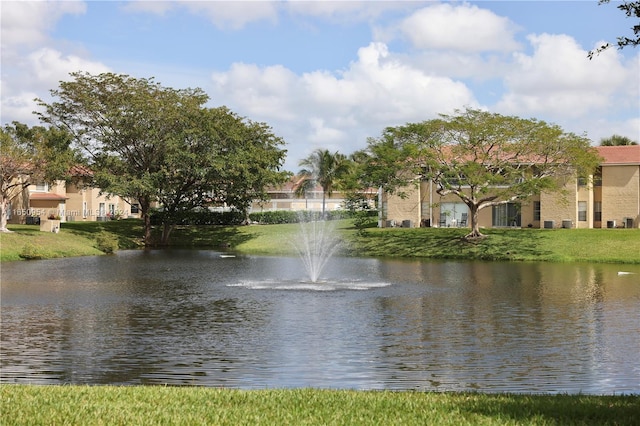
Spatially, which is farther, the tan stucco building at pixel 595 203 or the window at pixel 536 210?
the window at pixel 536 210

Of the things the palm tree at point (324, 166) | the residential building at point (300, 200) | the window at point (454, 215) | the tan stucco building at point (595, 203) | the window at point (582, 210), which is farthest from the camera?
the residential building at point (300, 200)

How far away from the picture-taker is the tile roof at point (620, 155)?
60094 millimetres

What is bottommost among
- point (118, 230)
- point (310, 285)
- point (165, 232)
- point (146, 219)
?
point (310, 285)

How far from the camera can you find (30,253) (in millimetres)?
45906

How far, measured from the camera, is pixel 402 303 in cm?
2545

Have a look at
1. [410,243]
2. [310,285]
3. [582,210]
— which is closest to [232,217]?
[410,243]

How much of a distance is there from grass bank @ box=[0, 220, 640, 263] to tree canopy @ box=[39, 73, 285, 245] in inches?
182

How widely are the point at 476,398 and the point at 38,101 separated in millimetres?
57086

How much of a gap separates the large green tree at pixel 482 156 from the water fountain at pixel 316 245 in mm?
6622

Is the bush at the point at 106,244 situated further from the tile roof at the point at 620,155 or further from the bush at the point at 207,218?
the tile roof at the point at 620,155

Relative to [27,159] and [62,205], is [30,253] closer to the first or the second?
[27,159]

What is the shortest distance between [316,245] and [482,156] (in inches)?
580

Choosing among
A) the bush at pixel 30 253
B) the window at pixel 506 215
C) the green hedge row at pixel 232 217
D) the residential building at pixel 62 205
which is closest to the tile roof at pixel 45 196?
the residential building at pixel 62 205

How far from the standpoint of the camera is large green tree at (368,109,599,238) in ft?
176
